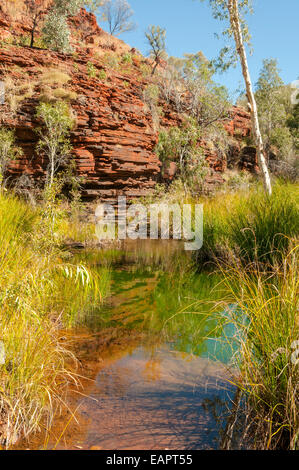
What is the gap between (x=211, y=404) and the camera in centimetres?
233

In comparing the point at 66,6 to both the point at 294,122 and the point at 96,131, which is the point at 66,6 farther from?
the point at 294,122

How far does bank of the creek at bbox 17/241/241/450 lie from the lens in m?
1.99

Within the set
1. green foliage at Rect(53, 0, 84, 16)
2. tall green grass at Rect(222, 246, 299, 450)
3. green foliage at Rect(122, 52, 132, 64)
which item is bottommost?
tall green grass at Rect(222, 246, 299, 450)

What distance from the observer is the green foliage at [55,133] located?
13.7m

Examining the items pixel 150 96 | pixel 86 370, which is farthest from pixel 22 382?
pixel 150 96

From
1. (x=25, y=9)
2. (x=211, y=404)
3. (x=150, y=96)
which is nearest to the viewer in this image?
(x=211, y=404)

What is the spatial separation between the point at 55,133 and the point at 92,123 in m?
2.21

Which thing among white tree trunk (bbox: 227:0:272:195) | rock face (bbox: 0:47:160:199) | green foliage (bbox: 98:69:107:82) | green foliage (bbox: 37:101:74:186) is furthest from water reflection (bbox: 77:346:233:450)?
green foliage (bbox: 98:69:107:82)

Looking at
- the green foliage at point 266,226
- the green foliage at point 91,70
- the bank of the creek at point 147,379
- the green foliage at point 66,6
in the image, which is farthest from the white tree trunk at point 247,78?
the green foliage at point 66,6

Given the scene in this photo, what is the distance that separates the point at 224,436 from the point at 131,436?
534mm

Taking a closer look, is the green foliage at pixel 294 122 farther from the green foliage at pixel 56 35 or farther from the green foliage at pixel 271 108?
the green foliage at pixel 56 35

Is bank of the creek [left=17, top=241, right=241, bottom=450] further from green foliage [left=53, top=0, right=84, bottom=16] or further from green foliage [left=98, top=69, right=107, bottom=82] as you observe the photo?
green foliage [left=53, top=0, right=84, bottom=16]

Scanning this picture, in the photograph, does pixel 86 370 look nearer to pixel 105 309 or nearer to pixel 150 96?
pixel 105 309

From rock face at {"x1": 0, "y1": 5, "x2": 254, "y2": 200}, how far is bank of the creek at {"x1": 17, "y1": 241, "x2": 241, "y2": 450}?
10972 mm
